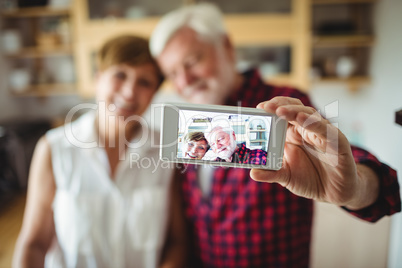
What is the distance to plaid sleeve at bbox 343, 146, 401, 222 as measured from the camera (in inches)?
14.8

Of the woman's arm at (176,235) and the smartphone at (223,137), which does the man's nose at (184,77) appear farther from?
the smartphone at (223,137)

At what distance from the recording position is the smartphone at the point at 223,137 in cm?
31

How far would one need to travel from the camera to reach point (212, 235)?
689mm

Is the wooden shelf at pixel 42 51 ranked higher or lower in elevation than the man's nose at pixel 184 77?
higher

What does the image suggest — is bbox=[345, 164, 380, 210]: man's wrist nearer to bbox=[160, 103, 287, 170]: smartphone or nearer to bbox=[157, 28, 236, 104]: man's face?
bbox=[160, 103, 287, 170]: smartphone

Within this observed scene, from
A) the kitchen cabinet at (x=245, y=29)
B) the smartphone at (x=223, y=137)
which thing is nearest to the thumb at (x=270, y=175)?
the smartphone at (x=223, y=137)

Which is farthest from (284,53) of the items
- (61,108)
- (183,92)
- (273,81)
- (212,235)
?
(61,108)

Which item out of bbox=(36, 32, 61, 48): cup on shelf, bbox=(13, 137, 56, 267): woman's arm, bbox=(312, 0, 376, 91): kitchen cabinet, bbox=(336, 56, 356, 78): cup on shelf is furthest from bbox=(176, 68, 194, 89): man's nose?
bbox=(36, 32, 61, 48): cup on shelf

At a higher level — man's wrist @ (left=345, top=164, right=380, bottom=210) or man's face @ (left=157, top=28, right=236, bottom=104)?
man's face @ (left=157, top=28, right=236, bottom=104)

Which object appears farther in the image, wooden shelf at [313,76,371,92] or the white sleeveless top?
wooden shelf at [313,76,371,92]

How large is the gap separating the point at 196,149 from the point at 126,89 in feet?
1.32

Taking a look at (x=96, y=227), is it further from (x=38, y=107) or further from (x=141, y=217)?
(x=38, y=107)

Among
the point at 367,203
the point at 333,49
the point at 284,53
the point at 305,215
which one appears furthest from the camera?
the point at 333,49

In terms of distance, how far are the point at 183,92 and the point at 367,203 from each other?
0.50 meters
